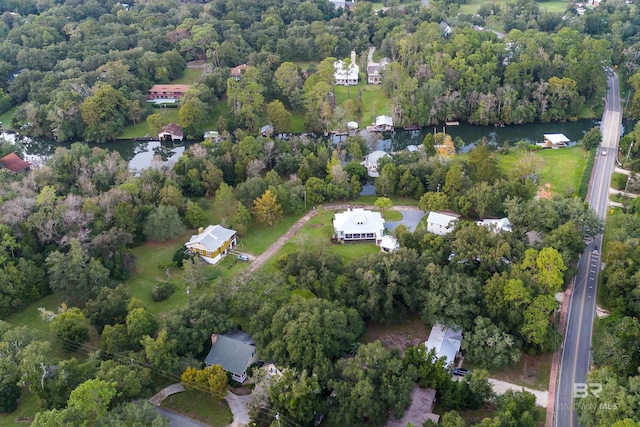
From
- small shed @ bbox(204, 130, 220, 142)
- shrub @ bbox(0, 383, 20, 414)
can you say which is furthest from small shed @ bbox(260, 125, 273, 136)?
shrub @ bbox(0, 383, 20, 414)

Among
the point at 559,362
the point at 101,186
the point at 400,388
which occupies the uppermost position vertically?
the point at 101,186

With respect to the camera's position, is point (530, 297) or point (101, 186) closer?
point (530, 297)

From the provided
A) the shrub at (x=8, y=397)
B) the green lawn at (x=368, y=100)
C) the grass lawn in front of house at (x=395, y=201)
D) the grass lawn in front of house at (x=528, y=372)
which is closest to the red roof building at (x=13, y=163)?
the shrub at (x=8, y=397)

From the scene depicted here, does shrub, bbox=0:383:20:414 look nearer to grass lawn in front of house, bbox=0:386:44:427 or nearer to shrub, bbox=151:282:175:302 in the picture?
grass lawn in front of house, bbox=0:386:44:427

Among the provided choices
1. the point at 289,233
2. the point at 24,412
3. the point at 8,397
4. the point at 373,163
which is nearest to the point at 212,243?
the point at 289,233

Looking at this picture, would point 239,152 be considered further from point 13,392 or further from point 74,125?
point 13,392

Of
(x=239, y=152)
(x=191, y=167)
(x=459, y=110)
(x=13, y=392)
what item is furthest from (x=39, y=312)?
(x=459, y=110)
